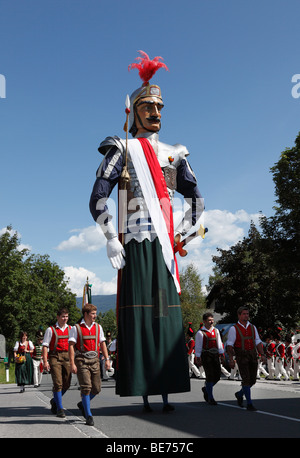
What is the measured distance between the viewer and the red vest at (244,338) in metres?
9.53

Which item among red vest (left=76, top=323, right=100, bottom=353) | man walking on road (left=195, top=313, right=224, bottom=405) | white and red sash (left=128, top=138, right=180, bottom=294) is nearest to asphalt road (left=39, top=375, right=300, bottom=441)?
man walking on road (left=195, top=313, right=224, bottom=405)

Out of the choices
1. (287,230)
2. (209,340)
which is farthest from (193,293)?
(209,340)

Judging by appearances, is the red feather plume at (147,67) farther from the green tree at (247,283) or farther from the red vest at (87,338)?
the green tree at (247,283)

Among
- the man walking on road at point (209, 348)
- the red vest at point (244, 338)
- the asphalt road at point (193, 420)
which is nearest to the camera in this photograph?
the asphalt road at point (193, 420)

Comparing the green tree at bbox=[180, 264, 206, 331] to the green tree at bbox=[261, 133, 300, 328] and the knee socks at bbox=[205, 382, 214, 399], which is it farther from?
the knee socks at bbox=[205, 382, 214, 399]

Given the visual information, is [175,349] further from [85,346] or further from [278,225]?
[278,225]

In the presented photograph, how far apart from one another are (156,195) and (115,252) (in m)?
1.12

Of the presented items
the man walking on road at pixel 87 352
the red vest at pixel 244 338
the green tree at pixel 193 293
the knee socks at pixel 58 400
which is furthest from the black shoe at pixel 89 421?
the green tree at pixel 193 293

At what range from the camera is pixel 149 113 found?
9.05 m

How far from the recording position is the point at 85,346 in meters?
8.19

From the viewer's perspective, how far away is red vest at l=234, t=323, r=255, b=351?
31.3 feet

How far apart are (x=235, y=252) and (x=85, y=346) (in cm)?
3380

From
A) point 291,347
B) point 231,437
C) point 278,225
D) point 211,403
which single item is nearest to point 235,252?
point 278,225

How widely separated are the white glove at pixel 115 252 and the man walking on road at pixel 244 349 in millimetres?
2545
